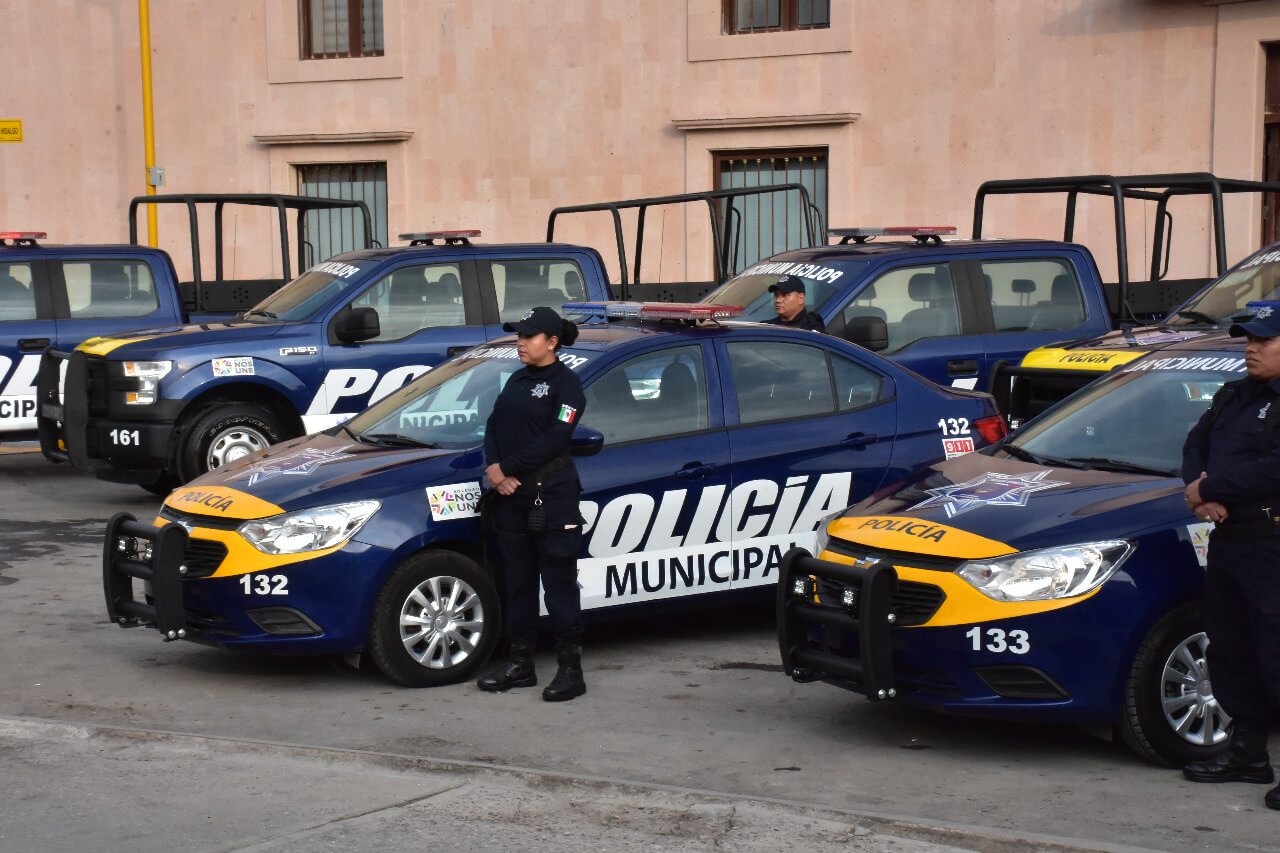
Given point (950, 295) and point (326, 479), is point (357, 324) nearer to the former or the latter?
point (950, 295)

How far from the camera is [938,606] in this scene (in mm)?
6000

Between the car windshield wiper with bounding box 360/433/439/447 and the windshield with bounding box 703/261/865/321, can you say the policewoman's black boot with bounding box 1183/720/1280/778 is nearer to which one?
the car windshield wiper with bounding box 360/433/439/447

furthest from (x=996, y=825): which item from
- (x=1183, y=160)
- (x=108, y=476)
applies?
(x=1183, y=160)

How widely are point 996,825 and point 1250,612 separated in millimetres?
1120

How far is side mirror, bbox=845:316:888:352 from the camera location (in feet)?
34.2

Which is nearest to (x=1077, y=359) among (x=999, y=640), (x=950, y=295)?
(x=950, y=295)

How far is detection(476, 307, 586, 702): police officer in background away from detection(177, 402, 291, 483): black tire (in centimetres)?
529

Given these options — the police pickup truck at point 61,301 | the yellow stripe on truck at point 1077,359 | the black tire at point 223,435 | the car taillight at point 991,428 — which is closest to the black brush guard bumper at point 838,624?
the car taillight at point 991,428

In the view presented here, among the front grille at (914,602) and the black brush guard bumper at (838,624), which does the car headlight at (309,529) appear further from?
the front grille at (914,602)

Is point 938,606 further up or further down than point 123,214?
further down

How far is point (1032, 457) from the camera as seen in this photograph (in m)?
6.96

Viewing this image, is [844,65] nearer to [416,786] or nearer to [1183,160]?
[1183,160]

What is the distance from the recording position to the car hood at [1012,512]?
597 centimetres

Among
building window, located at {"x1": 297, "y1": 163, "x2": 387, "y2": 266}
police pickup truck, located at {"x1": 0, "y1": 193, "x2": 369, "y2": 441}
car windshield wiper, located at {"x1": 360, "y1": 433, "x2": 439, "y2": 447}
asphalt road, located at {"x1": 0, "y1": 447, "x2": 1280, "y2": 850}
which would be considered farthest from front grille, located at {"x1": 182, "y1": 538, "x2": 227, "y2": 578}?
building window, located at {"x1": 297, "y1": 163, "x2": 387, "y2": 266}
